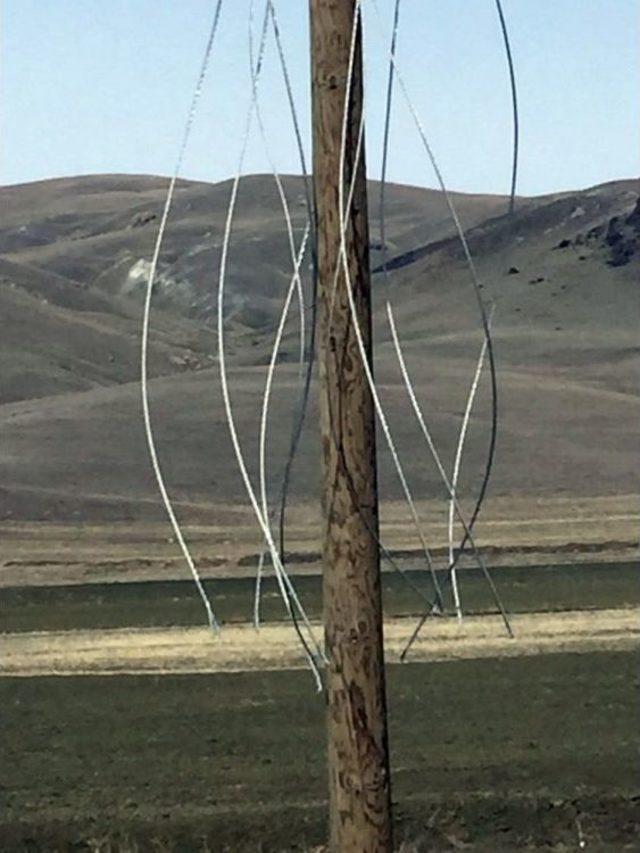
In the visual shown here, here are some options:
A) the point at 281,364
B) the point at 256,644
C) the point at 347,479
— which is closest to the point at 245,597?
the point at 256,644

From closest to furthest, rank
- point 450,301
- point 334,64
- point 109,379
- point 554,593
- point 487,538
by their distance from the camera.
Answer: point 334,64, point 554,593, point 487,538, point 109,379, point 450,301

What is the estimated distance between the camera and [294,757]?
1572cm

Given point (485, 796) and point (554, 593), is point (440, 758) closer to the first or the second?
point (485, 796)

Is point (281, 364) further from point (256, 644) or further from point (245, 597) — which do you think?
point (256, 644)

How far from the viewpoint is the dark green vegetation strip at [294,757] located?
12828 millimetres

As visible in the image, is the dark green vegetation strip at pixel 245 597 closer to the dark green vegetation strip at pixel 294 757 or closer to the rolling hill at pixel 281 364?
the dark green vegetation strip at pixel 294 757

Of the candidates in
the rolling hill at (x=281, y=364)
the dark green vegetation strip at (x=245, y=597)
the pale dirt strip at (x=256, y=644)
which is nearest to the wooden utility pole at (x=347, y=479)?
the rolling hill at (x=281, y=364)

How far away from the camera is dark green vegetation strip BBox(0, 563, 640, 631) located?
1032 inches

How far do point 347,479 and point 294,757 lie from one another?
8136 millimetres

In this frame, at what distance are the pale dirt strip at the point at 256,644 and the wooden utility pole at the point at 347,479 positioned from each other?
13252 mm

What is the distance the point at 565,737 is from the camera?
53.9 feet

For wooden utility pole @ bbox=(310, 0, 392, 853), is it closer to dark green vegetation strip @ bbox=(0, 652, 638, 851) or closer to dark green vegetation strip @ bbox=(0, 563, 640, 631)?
dark green vegetation strip @ bbox=(0, 652, 638, 851)

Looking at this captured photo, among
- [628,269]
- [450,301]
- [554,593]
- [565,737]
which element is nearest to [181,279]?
[450,301]

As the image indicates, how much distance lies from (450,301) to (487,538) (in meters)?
58.5
